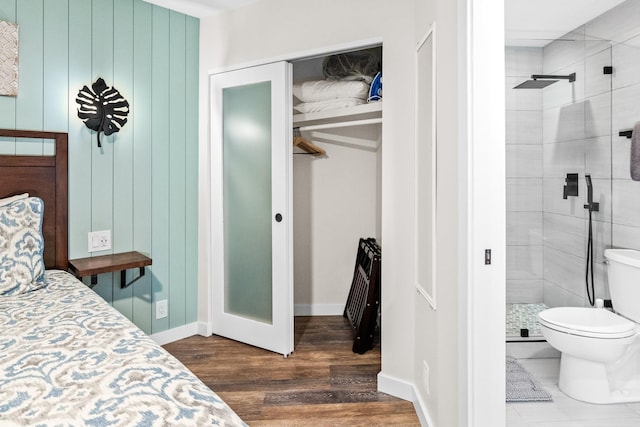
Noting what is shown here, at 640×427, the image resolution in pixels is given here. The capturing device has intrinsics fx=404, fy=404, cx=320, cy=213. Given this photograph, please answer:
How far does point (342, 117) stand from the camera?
2.93 m

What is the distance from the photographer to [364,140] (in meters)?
3.80

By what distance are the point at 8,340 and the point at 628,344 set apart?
2978 mm

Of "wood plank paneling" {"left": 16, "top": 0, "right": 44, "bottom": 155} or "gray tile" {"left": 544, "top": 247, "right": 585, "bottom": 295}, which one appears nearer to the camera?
"wood plank paneling" {"left": 16, "top": 0, "right": 44, "bottom": 155}

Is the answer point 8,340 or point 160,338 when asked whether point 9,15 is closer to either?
point 8,340

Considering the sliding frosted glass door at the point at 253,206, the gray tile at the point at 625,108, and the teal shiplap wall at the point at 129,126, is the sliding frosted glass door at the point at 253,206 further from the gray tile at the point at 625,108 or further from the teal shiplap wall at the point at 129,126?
the gray tile at the point at 625,108

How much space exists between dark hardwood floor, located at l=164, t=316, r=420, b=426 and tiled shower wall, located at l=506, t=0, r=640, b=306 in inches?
62.8

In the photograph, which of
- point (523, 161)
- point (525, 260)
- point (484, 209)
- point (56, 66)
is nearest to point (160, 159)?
point (56, 66)

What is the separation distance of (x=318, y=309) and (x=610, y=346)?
233 cm

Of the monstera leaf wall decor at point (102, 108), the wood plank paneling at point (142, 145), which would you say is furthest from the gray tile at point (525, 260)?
the monstera leaf wall decor at point (102, 108)

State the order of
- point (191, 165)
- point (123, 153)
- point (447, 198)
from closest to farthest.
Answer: point (447, 198)
point (123, 153)
point (191, 165)

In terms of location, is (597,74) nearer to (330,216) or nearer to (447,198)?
(447,198)

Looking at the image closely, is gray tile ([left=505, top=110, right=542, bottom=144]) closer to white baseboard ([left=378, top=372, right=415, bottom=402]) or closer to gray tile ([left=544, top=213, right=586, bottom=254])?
gray tile ([left=544, top=213, right=586, bottom=254])

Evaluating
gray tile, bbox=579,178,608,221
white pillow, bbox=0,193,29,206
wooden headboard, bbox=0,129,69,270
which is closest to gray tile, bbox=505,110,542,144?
gray tile, bbox=579,178,608,221

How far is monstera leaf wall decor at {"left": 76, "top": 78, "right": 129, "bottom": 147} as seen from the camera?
2.66 m
